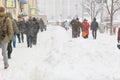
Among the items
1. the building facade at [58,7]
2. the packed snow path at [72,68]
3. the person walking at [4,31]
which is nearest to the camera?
the packed snow path at [72,68]

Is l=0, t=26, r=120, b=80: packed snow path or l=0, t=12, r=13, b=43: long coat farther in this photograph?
l=0, t=12, r=13, b=43: long coat

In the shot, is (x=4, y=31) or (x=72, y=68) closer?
(x=72, y=68)

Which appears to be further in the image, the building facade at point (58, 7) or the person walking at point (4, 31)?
the building facade at point (58, 7)

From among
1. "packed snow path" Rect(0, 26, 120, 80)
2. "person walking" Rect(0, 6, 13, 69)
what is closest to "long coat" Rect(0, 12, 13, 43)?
"person walking" Rect(0, 6, 13, 69)

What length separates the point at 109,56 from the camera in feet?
48.0

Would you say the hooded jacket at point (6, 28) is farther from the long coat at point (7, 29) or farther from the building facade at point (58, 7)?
the building facade at point (58, 7)

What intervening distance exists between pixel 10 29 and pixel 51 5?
138 metres

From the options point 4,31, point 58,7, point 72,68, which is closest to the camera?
point 72,68

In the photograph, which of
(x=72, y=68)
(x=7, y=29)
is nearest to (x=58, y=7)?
(x=7, y=29)

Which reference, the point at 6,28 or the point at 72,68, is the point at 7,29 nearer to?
the point at 6,28

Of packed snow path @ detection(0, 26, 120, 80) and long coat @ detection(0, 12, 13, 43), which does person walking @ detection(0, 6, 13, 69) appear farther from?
packed snow path @ detection(0, 26, 120, 80)

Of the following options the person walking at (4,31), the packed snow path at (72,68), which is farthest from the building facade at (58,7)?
the person walking at (4,31)

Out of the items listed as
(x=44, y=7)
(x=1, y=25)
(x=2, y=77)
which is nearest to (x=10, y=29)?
(x=1, y=25)

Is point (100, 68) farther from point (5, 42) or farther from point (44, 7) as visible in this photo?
point (44, 7)
